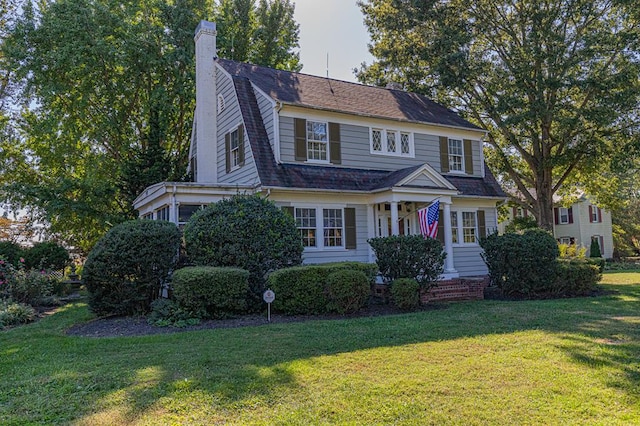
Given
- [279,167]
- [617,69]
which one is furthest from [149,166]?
[617,69]

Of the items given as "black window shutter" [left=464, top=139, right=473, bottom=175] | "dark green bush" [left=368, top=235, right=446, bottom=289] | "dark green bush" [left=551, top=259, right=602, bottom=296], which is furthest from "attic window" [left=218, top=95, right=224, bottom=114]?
"dark green bush" [left=551, top=259, right=602, bottom=296]

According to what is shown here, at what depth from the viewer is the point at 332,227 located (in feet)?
45.3

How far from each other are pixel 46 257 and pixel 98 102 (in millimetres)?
8179

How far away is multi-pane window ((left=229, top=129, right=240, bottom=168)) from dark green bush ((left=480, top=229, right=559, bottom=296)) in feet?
26.8

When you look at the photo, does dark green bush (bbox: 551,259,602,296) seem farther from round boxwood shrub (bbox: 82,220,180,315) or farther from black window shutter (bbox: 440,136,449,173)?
round boxwood shrub (bbox: 82,220,180,315)

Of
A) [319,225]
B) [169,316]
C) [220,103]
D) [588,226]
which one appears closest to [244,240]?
[169,316]

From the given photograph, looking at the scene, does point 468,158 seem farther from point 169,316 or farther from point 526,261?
point 169,316

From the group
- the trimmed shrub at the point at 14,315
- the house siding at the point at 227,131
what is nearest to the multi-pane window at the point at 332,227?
the house siding at the point at 227,131

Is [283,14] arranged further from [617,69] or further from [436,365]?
[436,365]

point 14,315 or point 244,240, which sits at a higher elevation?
point 244,240

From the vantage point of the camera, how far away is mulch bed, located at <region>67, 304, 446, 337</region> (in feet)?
26.9

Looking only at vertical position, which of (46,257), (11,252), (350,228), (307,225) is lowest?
(46,257)

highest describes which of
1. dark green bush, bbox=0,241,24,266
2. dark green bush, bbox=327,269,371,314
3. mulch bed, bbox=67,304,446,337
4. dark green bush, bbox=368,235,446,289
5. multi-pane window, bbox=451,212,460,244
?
multi-pane window, bbox=451,212,460,244

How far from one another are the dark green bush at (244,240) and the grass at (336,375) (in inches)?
91.7
